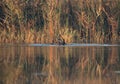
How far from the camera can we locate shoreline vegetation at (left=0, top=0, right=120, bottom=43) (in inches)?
859

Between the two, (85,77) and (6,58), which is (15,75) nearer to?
(85,77)

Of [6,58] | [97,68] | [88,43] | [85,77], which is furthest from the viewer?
[88,43]

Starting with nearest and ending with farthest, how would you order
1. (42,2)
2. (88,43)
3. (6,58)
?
(6,58)
(88,43)
(42,2)

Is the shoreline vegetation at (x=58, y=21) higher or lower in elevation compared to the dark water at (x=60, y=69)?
higher

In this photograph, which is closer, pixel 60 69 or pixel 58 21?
pixel 60 69

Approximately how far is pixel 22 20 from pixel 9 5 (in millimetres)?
909

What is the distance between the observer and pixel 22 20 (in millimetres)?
22750

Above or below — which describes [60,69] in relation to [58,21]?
below

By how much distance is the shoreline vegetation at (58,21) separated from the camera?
21828mm

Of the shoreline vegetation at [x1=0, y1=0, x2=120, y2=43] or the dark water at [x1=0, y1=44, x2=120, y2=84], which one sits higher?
the shoreline vegetation at [x1=0, y1=0, x2=120, y2=43]

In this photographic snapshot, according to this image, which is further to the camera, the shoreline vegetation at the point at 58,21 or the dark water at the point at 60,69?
the shoreline vegetation at the point at 58,21

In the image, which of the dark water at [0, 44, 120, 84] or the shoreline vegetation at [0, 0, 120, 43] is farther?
the shoreline vegetation at [0, 0, 120, 43]

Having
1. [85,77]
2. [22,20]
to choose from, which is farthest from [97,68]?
[22,20]

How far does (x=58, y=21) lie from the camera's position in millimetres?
22375
